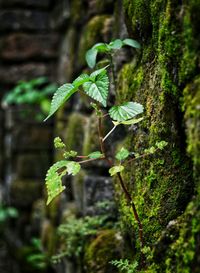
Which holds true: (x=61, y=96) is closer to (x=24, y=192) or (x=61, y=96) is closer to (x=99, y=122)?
(x=99, y=122)

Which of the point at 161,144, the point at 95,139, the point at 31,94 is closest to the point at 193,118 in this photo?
the point at 161,144

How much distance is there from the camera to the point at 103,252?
156 cm

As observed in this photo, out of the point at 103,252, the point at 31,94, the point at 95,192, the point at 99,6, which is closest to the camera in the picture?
the point at 103,252

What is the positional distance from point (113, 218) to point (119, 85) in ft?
1.85

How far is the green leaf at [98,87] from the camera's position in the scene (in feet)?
3.69

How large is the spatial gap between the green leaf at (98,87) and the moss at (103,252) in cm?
66

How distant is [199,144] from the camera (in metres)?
0.89

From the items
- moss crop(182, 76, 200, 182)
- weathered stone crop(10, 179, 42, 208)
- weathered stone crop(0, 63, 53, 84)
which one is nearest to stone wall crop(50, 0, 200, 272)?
moss crop(182, 76, 200, 182)

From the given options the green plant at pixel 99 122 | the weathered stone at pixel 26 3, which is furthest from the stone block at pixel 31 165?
the green plant at pixel 99 122

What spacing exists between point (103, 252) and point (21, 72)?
1.98 m

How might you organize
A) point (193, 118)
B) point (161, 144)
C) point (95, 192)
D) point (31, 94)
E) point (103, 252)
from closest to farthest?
point (193, 118)
point (161, 144)
point (103, 252)
point (95, 192)
point (31, 94)

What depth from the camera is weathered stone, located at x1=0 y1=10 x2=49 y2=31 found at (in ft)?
10.2

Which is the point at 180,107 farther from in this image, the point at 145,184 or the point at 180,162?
the point at 145,184

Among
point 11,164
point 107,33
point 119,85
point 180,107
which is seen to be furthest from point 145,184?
point 11,164
